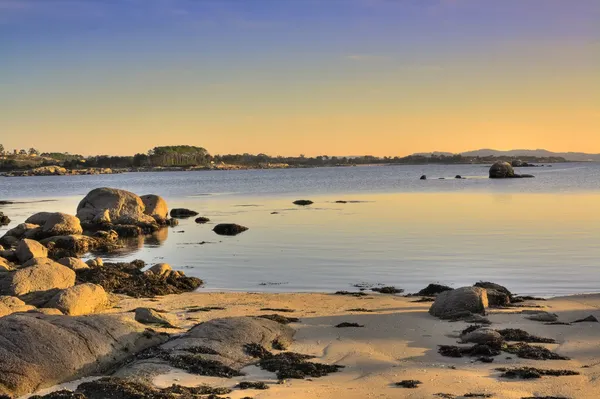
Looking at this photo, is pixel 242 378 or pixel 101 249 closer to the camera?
pixel 242 378

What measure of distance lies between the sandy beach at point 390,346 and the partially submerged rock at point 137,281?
832 mm

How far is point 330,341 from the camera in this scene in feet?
35.6

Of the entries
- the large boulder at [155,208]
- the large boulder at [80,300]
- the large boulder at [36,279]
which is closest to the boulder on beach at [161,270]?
the large boulder at [36,279]

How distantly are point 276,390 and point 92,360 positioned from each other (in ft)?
8.96

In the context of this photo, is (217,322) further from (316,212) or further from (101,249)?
(316,212)

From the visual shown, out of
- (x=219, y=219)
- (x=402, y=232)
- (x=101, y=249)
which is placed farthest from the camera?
(x=219, y=219)

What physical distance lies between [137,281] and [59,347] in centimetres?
792

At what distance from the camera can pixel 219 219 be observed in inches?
1503

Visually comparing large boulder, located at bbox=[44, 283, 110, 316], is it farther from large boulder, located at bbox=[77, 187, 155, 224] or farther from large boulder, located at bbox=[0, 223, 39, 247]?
large boulder, located at bbox=[77, 187, 155, 224]

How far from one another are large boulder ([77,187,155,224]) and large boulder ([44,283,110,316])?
19245 millimetres

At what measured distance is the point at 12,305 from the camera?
11547 millimetres

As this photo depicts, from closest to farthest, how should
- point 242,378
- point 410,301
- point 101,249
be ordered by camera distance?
point 242,378 < point 410,301 < point 101,249

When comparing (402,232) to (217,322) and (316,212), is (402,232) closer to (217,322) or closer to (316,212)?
(316,212)

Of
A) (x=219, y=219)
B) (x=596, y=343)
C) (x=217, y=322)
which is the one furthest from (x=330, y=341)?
(x=219, y=219)
